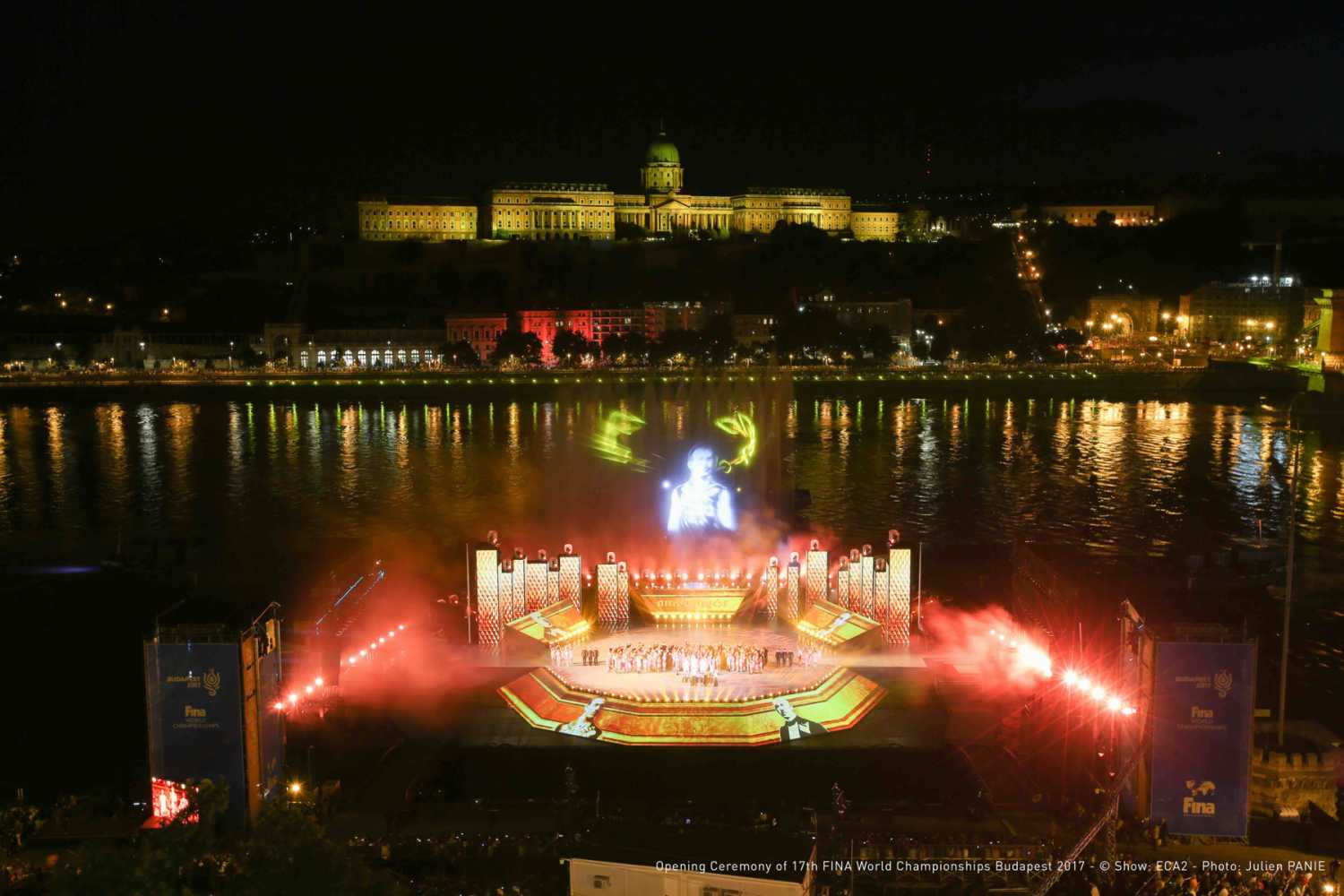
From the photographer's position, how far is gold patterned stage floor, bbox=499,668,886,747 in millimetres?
7570

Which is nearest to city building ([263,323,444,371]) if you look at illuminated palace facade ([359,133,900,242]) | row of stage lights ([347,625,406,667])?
illuminated palace facade ([359,133,900,242])

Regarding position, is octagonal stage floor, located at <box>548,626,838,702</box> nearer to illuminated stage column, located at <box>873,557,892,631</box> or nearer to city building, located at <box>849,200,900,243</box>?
illuminated stage column, located at <box>873,557,892,631</box>

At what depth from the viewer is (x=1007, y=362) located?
4234 centimetres

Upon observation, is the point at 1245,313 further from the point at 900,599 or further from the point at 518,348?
the point at 900,599

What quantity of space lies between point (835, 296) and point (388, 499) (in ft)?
107

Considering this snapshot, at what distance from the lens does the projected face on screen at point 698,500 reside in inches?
393

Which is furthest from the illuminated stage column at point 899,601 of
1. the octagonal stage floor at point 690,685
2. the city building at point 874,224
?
the city building at point 874,224

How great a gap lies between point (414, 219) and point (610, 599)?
52761 millimetres

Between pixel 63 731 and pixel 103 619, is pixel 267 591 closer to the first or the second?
pixel 103 619

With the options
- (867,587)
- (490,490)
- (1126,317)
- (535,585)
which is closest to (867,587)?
(867,587)

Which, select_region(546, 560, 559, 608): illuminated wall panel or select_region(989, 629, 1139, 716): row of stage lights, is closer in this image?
select_region(989, 629, 1139, 716): row of stage lights

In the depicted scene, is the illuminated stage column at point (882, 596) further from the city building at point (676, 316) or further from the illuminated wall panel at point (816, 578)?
the city building at point (676, 316)

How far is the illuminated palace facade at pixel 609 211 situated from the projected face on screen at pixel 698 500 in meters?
50.0

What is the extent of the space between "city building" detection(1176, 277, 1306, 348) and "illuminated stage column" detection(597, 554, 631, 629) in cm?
4068
